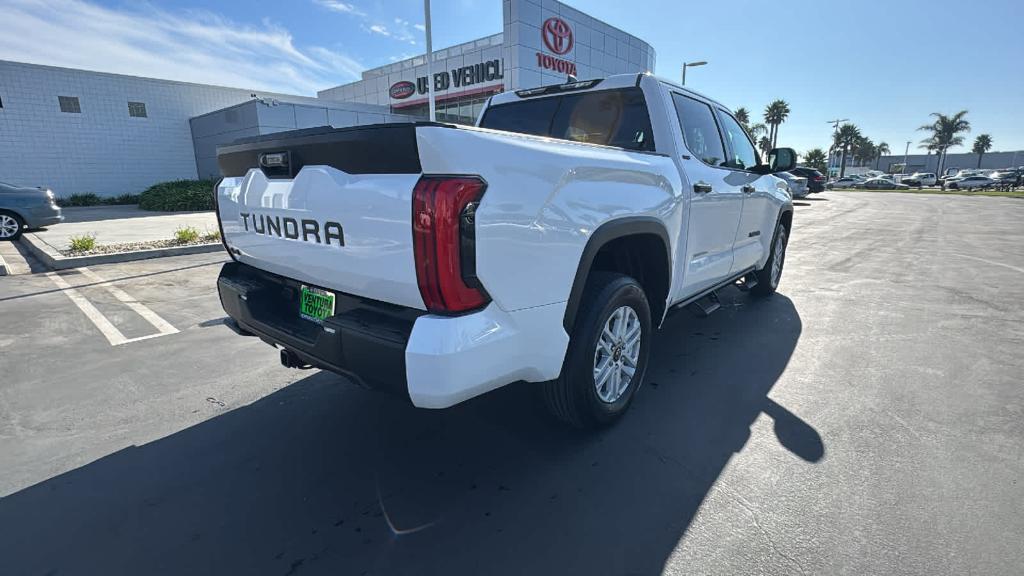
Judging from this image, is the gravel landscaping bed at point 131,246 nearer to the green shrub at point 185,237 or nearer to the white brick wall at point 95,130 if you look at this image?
the green shrub at point 185,237

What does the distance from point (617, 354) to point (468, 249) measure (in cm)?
133

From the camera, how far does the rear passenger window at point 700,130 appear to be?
350 cm

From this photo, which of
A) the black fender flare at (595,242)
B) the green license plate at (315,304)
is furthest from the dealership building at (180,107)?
the green license plate at (315,304)

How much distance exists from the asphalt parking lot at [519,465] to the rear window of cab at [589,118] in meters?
1.67

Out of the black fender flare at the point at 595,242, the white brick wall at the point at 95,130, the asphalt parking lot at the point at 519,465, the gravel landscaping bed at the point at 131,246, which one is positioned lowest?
the asphalt parking lot at the point at 519,465

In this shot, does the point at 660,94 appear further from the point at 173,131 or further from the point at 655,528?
the point at 173,131

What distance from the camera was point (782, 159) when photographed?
4.75 m

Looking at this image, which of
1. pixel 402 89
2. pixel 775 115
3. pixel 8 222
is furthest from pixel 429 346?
pixel 775 115

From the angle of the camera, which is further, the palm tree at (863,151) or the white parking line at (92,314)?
the palm tree at (863,151)

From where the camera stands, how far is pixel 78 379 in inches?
136

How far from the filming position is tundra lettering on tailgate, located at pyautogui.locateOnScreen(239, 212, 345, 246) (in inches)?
81.0

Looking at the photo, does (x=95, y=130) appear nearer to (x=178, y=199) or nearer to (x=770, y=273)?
(x=178, y=199)

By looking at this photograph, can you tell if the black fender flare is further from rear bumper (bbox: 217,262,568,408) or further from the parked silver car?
the parked silver car

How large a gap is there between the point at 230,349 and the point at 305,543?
2.62 m
